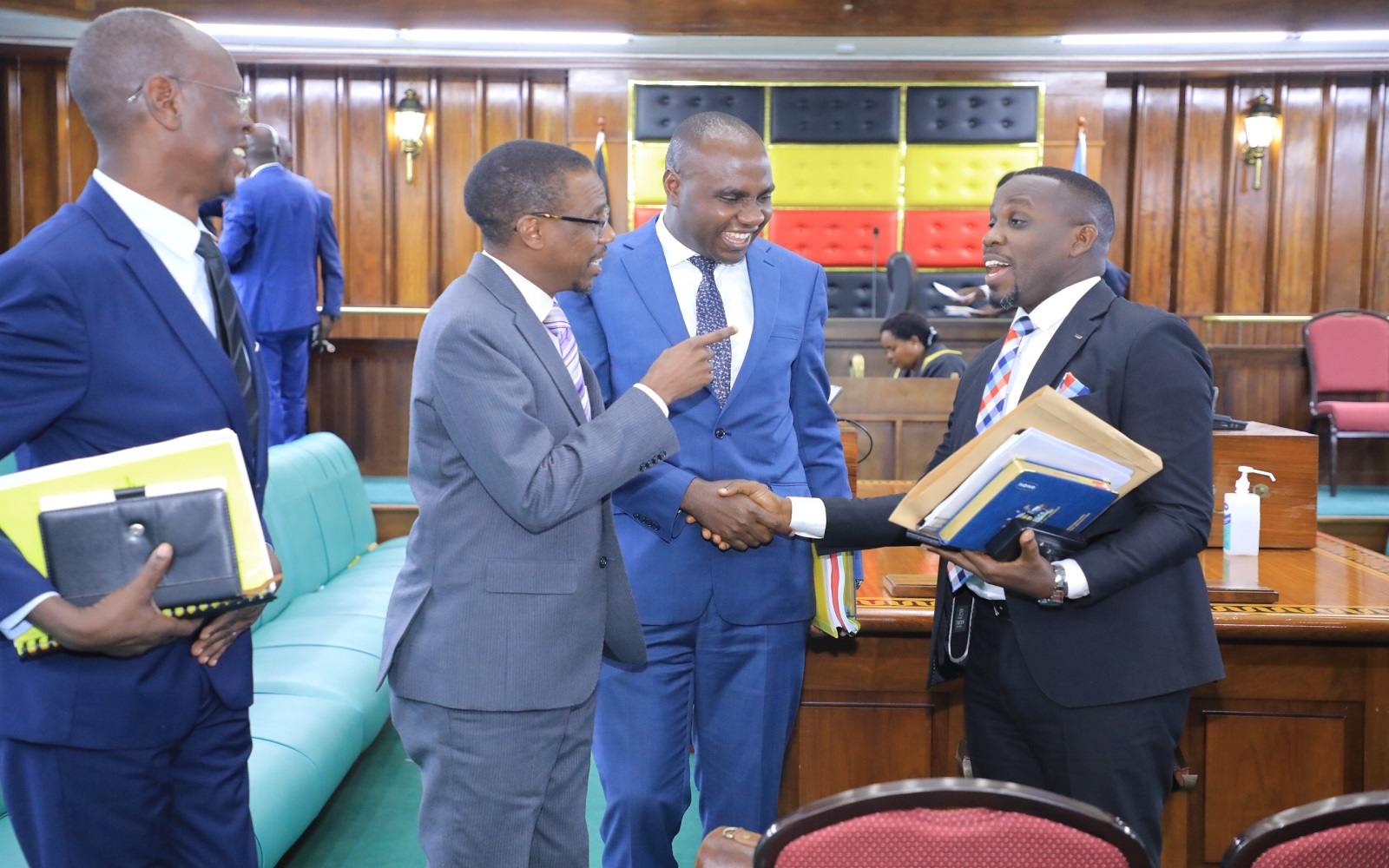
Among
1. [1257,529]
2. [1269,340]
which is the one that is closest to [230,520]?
[1257,529]

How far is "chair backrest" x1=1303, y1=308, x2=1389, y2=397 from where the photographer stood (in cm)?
761

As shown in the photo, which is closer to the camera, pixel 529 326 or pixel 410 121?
pixel 529 326

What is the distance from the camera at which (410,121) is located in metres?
8.14

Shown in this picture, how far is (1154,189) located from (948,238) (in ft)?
5.47

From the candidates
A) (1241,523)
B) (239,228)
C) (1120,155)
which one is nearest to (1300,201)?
(1120,155)

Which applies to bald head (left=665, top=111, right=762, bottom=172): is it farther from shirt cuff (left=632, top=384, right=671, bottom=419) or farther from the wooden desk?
the wooden desk

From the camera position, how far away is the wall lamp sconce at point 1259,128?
821 centimetres

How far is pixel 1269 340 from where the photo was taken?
843 centimetres

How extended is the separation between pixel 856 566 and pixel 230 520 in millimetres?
1302

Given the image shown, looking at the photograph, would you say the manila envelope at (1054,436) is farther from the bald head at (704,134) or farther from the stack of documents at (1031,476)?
the bald head at (704,134)

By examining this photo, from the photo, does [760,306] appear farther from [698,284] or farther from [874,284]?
[874,284]

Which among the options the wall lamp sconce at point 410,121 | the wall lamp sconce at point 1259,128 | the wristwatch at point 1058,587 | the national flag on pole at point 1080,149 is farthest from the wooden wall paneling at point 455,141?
the wristwatch at point 1058,587

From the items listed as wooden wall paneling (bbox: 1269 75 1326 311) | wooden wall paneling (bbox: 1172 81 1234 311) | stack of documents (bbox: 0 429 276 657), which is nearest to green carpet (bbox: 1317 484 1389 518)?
wooden wall paneling (bbox: 1269 75 1326 311)

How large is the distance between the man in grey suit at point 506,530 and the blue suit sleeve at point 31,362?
0.44m
